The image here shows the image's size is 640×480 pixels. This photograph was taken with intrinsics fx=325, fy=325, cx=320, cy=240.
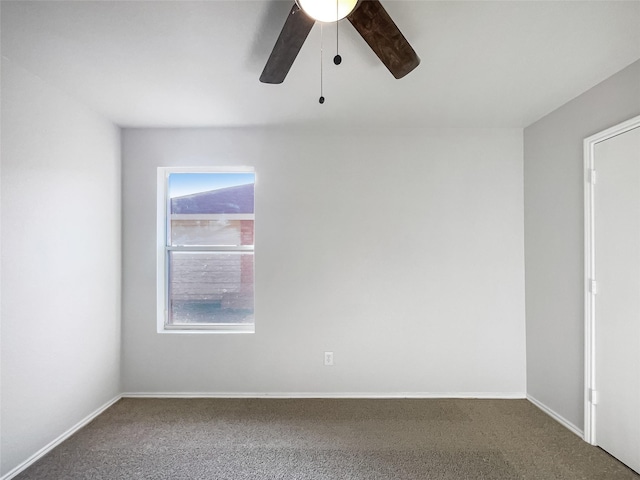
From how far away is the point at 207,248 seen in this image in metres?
3.06

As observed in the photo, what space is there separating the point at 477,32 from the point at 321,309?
2.23 meters

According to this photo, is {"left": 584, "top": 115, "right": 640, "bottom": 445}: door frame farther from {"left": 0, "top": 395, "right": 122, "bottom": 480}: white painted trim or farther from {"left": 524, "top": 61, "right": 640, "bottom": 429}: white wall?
{"left": 0, "top": 395, "right": 122, "bottom": 480}: white painted trim

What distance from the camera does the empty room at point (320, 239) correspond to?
173cm

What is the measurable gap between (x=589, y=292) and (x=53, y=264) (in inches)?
141

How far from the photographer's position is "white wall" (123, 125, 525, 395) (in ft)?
9.45

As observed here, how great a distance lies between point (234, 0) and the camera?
4.66ft

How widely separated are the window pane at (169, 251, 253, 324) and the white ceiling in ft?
4.16

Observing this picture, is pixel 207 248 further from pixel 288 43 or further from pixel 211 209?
pixel 288 43

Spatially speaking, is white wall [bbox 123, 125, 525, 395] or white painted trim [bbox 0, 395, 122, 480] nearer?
white painted trim [bbox 0, 395, 122, 480]

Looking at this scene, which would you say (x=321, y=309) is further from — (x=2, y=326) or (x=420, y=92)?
(x=2, y=326)

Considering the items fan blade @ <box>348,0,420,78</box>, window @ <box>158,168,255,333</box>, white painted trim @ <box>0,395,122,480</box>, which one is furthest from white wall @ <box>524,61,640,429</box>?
white painted trim @ <box>0,395,122,480</box>

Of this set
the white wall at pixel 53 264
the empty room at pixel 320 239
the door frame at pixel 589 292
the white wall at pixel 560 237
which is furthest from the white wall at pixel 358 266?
the door frame at pixel 589 292

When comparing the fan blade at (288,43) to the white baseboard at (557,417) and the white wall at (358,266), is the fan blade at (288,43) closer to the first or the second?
the white wall at (358,266)

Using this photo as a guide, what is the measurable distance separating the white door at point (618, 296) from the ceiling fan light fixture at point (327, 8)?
6.22 ft
